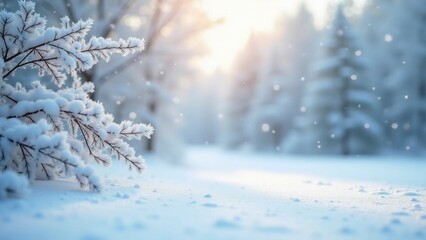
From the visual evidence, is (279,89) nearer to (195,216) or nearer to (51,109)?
(51,109)

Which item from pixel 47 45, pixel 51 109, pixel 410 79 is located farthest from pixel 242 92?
pixel 51 109

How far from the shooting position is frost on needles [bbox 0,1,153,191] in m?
3.97

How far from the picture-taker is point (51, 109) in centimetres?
433

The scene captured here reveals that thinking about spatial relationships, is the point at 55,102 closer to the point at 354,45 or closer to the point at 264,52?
the point at 354,45

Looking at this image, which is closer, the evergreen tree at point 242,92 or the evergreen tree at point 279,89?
the evergreen tree at point 279,89

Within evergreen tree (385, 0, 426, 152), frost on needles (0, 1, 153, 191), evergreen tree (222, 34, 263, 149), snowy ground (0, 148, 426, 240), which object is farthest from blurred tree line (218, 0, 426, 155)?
frost on needles (0, 1, 153, 191)

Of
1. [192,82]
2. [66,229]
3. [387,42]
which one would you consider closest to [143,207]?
[66,229]

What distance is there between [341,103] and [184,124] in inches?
437

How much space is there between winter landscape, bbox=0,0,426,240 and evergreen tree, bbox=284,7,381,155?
83 millimetres

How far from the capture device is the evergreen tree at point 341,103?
23.1m

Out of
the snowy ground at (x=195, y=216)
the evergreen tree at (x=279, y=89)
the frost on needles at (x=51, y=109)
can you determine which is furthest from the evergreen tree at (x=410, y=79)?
the frost on needles at (x=51, y=109)

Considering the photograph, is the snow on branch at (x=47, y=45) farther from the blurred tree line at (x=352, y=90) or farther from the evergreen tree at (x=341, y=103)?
the evergreen tree at (x=341, y=103)

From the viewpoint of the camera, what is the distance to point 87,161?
5434mm

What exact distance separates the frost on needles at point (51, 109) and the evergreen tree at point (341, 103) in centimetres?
1989
